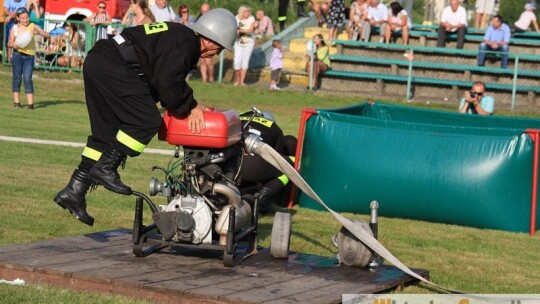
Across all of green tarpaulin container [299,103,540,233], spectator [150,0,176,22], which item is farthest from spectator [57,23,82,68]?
green tarpaulin container [299,103,540,233]

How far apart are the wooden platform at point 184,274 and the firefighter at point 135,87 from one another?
0.47m

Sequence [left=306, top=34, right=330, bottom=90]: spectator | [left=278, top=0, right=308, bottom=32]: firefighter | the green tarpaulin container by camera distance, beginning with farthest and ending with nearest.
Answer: [left=278, top=0, right=308, bottom=32]: firefighter < [left=306, top=34, right=330, bottom=90]: spectator < the green tarpaulin container

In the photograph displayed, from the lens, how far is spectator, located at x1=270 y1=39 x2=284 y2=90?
97.1 ft

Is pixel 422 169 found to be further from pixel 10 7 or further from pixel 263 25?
pixel 263 25

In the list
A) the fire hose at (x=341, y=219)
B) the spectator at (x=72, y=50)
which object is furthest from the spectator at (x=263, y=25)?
the fire hose at (x=341, y=219)

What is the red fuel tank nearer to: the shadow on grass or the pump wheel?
the pump wheel

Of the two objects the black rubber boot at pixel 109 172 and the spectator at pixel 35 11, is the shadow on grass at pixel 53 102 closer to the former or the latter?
the spectator at pixel 35 11

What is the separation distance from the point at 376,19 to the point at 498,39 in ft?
12.0

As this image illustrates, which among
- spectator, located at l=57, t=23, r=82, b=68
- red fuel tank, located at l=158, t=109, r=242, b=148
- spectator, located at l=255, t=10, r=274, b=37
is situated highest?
red fuel tank, located at l=158, t=109, r=242, b=148

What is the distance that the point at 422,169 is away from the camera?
12.7 metres

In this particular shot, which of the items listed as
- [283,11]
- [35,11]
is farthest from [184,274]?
[283,11]

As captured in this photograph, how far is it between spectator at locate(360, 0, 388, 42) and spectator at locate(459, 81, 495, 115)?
1213 centimetres

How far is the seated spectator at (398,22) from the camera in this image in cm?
3033

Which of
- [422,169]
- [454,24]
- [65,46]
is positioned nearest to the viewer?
[422,169]
